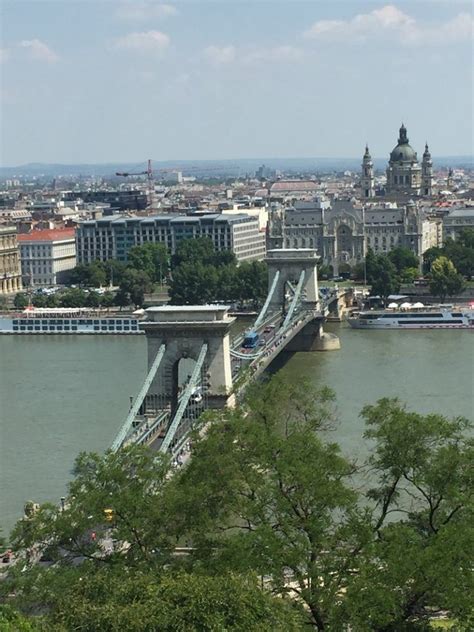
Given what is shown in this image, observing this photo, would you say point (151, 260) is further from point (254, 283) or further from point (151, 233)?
point (254, 283)

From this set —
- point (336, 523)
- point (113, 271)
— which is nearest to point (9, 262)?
point (113, 271)

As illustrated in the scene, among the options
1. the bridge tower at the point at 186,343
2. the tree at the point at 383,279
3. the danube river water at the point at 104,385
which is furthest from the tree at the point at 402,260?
the bridge tower at the point at 186,343

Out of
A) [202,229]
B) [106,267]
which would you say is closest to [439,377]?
[106,267]

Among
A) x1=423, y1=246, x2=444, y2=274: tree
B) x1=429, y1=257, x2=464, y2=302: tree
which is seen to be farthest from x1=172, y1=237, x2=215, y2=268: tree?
x1=429, y1=257, x2=464, y2=302: tree

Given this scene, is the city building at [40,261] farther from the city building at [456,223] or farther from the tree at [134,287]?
the city building at [456,223]

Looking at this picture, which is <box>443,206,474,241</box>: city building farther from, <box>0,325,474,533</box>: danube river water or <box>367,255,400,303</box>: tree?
<box>0,325,474,533</box>: danube river water

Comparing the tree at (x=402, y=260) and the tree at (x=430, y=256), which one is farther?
the tree at (x=430, y=256)

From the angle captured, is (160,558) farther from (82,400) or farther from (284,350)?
(284,350)
